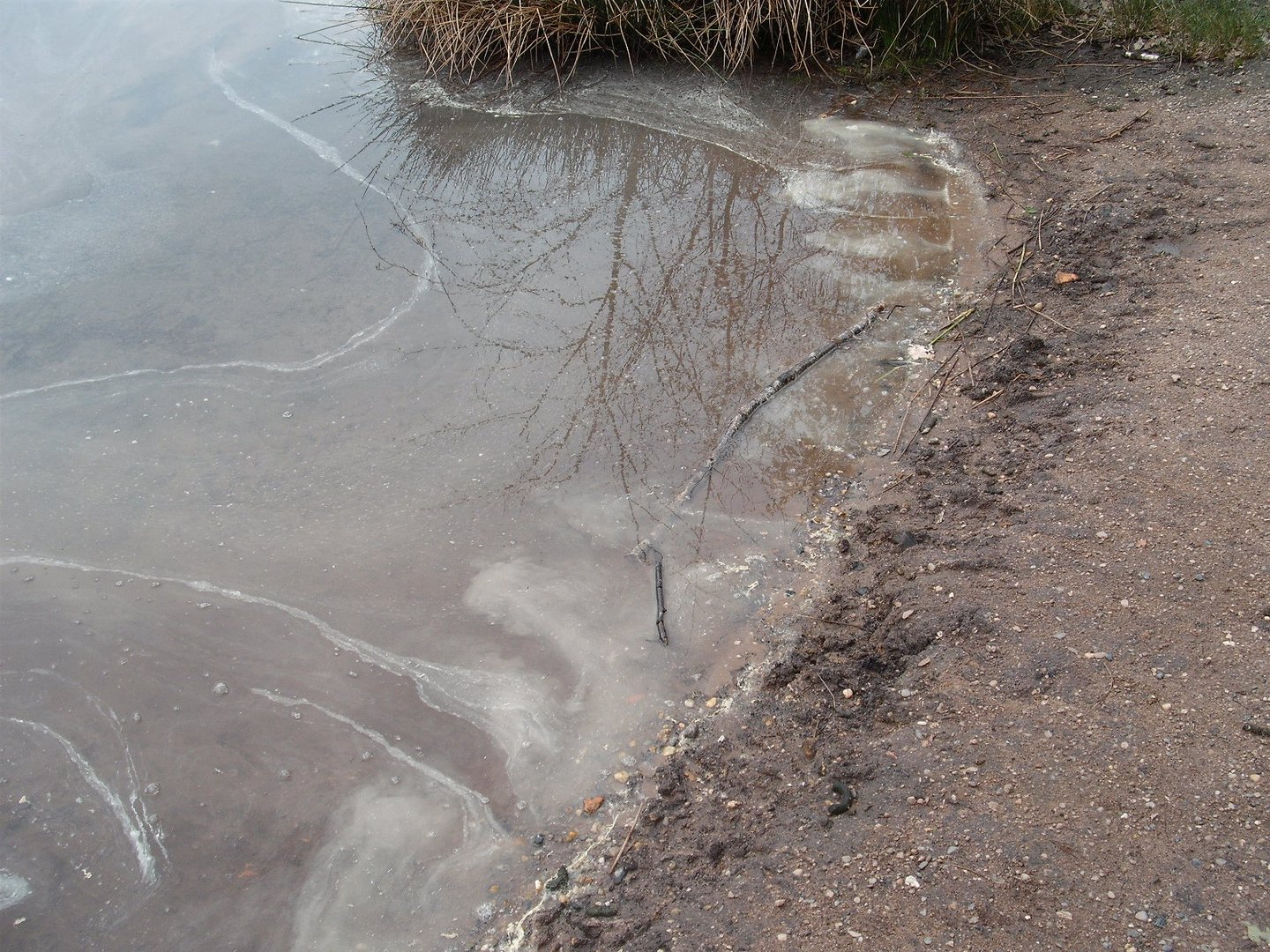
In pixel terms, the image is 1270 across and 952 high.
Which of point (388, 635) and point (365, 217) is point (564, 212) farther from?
point (388, 635)

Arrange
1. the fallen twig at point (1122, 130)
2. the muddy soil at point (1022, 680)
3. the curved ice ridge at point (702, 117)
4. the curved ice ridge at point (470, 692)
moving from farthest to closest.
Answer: the curved ice ridge at point (702, 117), the fallen twig at point (1122, 130), the curved ice ridge at point (470, 692), the muddy soil at point (1022, 680)

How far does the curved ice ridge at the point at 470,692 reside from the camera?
257 cm

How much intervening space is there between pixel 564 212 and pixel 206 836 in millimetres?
3030

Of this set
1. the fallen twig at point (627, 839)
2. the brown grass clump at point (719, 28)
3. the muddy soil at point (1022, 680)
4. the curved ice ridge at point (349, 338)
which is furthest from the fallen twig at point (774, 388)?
the brown grass clump at point (719, 28)

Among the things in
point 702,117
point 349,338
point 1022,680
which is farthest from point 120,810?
point 702,117

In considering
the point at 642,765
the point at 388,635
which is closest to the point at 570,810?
the point at 642,765

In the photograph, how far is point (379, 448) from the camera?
3361 mm

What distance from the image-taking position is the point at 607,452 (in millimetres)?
3309

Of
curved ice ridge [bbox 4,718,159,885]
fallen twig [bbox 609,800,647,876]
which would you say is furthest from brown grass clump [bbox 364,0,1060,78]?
fallen twig [bbox 609,800,647,876]

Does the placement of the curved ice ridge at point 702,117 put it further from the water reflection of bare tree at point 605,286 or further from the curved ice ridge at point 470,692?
the curved ice ridge at point 470,692

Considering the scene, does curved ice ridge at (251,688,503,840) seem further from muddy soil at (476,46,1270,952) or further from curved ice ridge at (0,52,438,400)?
curved ice ridge at (0,52,438,400)

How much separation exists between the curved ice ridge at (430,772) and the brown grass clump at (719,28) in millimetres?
3804

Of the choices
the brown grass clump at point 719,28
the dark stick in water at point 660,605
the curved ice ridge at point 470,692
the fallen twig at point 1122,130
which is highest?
the brown grass clump at point 719,28

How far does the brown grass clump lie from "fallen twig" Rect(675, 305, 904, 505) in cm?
215
